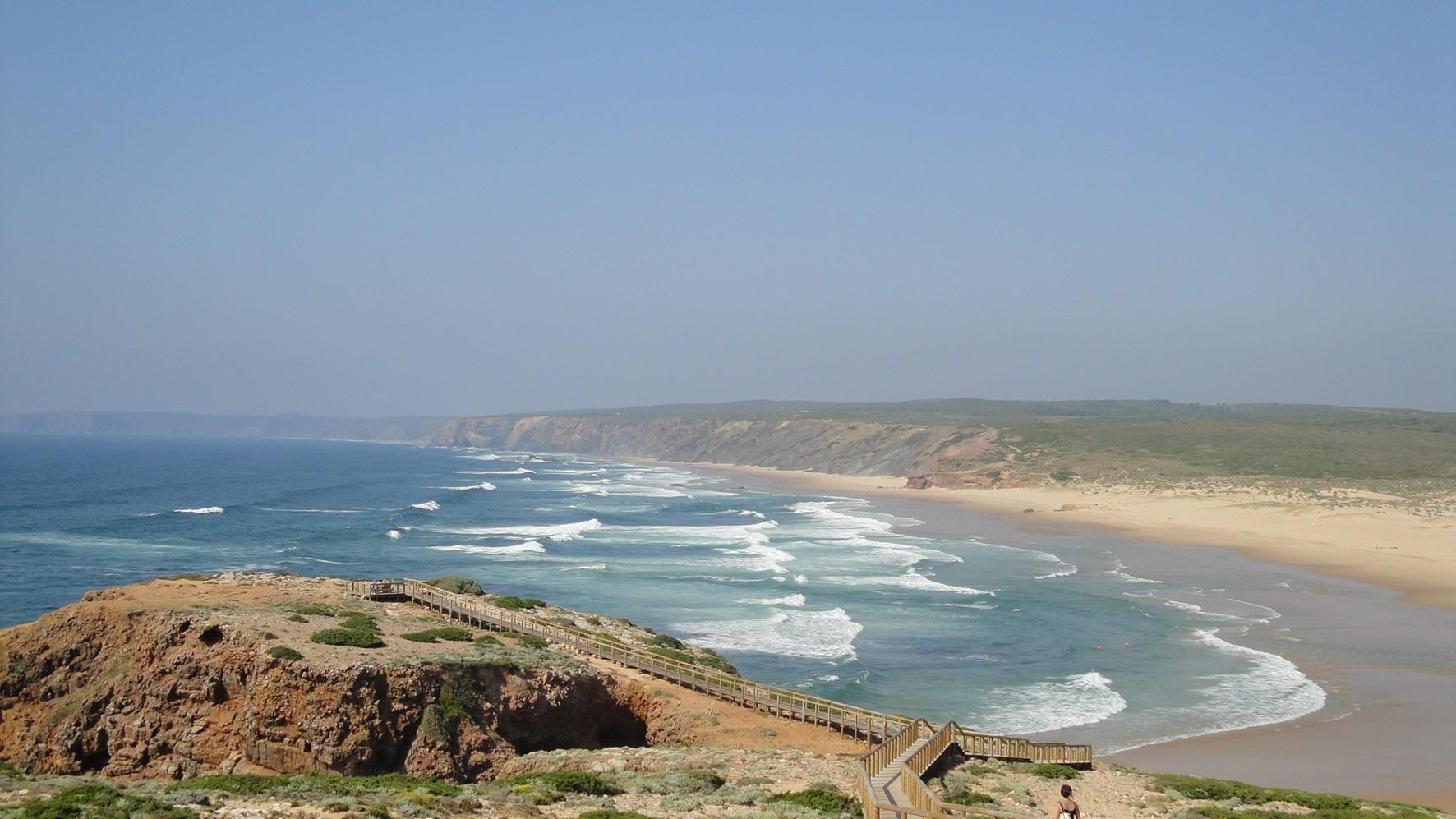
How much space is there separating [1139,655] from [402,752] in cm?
2705

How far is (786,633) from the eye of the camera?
41469 millimetres

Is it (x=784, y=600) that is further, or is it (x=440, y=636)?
(x=784, y=600)

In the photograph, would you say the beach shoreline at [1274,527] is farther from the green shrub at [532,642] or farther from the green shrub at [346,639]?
the green shrub at [346,639]

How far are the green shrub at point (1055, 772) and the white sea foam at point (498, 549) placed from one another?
1766 inches

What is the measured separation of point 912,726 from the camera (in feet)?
73.5

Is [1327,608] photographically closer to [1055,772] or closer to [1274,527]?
[1274,527]

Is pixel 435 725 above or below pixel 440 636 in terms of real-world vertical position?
below

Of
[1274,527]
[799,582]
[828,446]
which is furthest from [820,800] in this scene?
[828,446]

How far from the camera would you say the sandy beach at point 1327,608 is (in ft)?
88.7

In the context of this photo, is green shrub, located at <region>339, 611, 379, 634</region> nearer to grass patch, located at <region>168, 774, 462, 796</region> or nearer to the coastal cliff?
the coastal cliff

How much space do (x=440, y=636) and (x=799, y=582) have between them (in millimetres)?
29392

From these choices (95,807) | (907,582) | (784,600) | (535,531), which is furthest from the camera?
(535,531)

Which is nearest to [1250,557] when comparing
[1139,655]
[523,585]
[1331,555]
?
[1331,555]

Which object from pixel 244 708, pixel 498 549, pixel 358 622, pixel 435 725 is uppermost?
pixel 358 622
